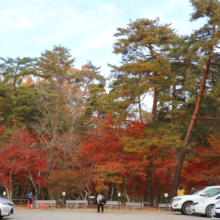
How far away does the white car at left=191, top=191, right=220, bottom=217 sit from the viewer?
43.3ft

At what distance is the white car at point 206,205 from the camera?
1321 cm

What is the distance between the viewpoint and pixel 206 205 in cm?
1327

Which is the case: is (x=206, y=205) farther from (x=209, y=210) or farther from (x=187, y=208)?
(x=187, y=208)

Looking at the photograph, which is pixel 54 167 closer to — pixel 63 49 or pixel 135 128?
pixel 135 128

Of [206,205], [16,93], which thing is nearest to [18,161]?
[16,93]

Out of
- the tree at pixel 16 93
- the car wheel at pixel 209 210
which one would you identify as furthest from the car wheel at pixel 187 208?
the tree at pixel 16 93

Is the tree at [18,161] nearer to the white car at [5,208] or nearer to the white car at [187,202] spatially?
the white car at [5,208]

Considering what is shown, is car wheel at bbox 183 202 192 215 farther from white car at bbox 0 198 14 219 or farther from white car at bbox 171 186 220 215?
white car at bbox 0 198 14 219

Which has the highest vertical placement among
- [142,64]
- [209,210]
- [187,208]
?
[142,64]

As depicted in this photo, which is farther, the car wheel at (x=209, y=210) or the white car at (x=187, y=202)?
the white car at (x=187, y=202)

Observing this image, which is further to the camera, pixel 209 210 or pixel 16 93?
pixel 16 93

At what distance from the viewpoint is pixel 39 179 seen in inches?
984

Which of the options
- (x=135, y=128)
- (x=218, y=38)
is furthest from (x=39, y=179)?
(x=218, y=38)

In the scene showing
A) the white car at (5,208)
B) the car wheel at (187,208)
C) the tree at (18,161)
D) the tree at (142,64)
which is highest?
the tree at (142,64)
